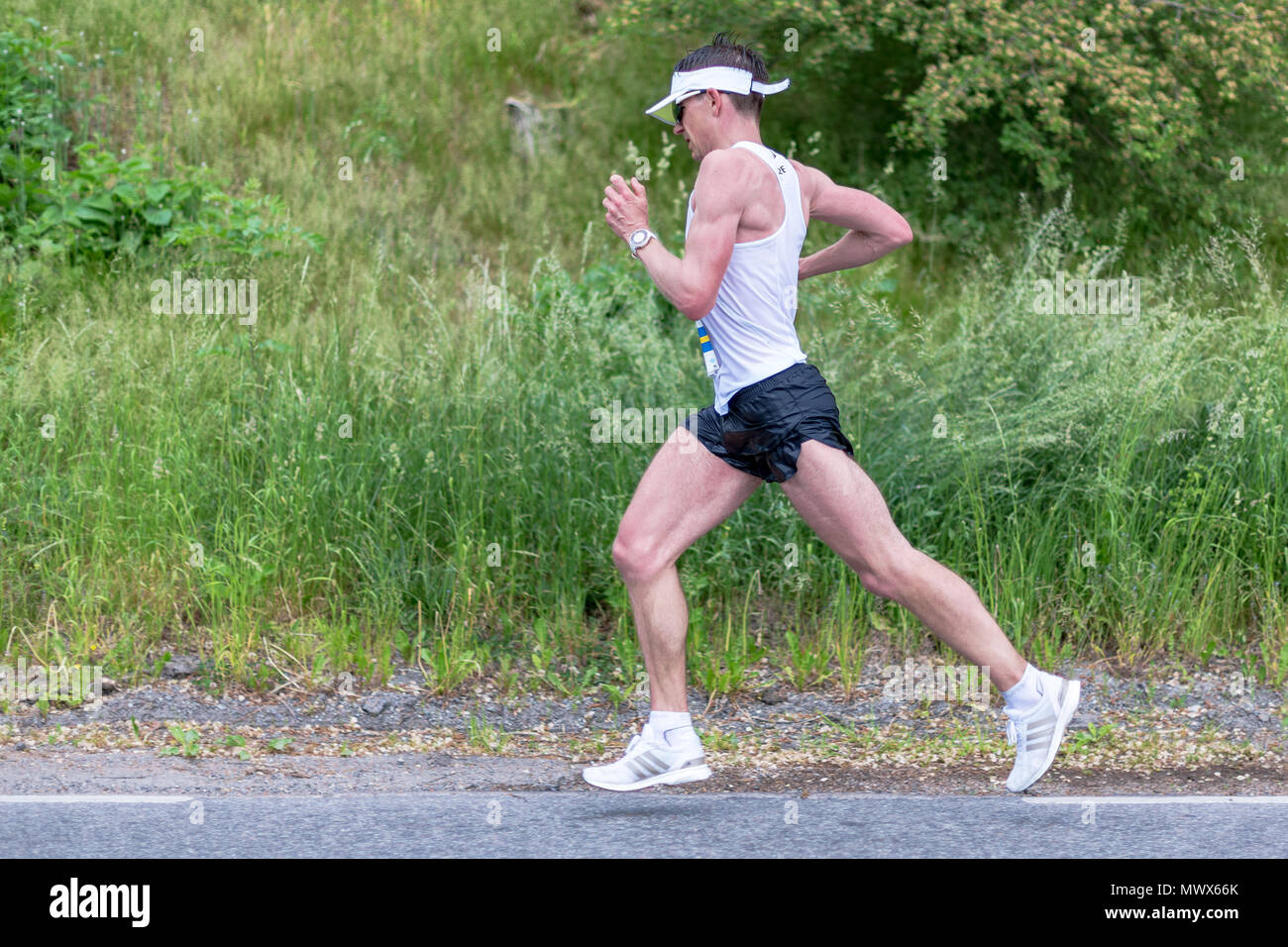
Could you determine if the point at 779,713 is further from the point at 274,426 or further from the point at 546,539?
the point at 274,426

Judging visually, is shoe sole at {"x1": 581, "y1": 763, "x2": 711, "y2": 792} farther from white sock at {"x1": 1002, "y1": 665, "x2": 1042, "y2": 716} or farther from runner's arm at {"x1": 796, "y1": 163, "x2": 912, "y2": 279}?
runner's arm at {"x1": 796, "y1": 163, "x2": 912, "y2": 279}

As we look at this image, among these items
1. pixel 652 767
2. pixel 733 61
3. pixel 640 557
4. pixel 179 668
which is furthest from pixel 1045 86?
pixel 179 668

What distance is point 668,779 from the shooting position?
426cm

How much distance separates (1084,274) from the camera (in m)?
7.50

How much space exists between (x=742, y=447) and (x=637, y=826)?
44.5 inches

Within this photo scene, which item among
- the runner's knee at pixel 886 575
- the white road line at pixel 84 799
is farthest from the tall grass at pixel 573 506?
the runner's knee at pixel 886 575

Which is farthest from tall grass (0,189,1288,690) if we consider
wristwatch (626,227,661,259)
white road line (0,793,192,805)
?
wristwatch (626,227,661,259)

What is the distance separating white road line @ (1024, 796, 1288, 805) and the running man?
0.15m

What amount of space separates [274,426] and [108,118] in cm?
518

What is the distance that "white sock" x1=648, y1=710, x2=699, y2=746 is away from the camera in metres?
4.27

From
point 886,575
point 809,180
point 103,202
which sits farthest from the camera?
point 103,202

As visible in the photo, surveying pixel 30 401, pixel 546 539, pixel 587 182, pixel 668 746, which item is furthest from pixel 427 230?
pixel 668 746

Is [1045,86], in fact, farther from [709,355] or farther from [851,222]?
[709,355]

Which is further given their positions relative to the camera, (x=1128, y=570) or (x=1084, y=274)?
(x=1084, y=274)
